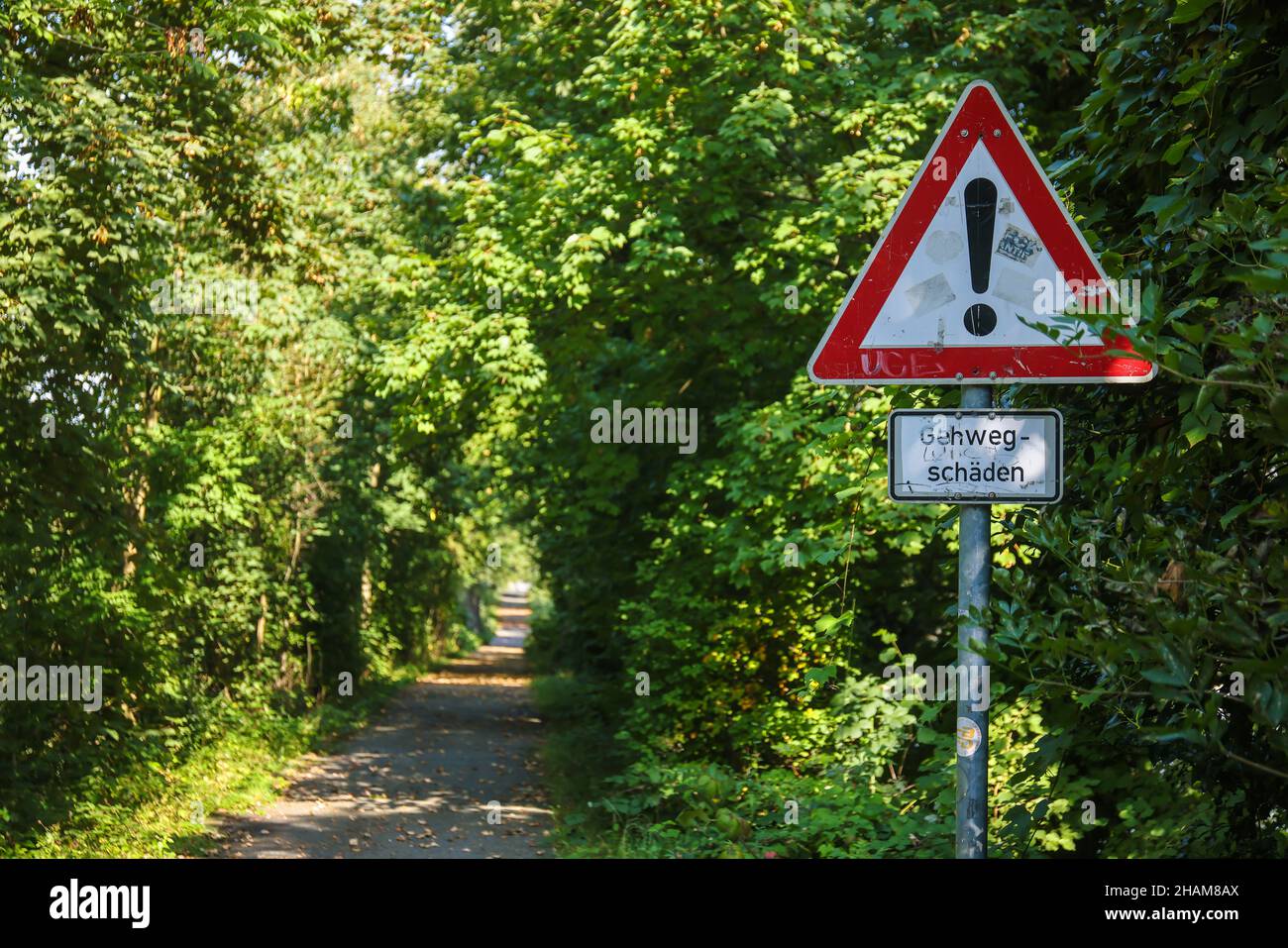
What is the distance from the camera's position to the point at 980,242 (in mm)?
2848

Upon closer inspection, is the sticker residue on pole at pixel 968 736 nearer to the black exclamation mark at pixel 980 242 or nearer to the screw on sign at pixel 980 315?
the screw on sign at pixel 980 315

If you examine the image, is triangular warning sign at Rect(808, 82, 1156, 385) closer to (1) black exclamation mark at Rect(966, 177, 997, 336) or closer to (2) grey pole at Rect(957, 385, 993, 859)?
(1) black exclamation mark at Rect(966, 177, 997, 336)

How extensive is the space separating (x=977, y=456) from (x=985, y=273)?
43 centimetres

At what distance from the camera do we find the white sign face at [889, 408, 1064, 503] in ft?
9.05

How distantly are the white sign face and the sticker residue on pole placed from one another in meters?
0.49

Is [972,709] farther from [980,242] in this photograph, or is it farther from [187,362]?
[187,362]

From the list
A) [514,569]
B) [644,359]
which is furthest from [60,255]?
[514,569]

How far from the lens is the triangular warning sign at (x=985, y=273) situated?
2.82m

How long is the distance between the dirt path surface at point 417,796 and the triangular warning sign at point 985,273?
26.9 feet

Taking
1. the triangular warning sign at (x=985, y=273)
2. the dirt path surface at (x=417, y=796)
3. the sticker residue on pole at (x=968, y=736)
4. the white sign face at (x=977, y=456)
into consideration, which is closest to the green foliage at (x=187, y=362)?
the dirt path surface at (x=417, y=796)

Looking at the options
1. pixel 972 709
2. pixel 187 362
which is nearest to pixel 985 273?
pixel 972 709

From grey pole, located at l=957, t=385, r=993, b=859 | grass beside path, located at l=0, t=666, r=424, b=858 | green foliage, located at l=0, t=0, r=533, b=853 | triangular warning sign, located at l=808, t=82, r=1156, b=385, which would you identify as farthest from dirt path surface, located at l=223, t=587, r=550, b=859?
triangular warning sign, located at l=808, t=82, r=1156, b=385
